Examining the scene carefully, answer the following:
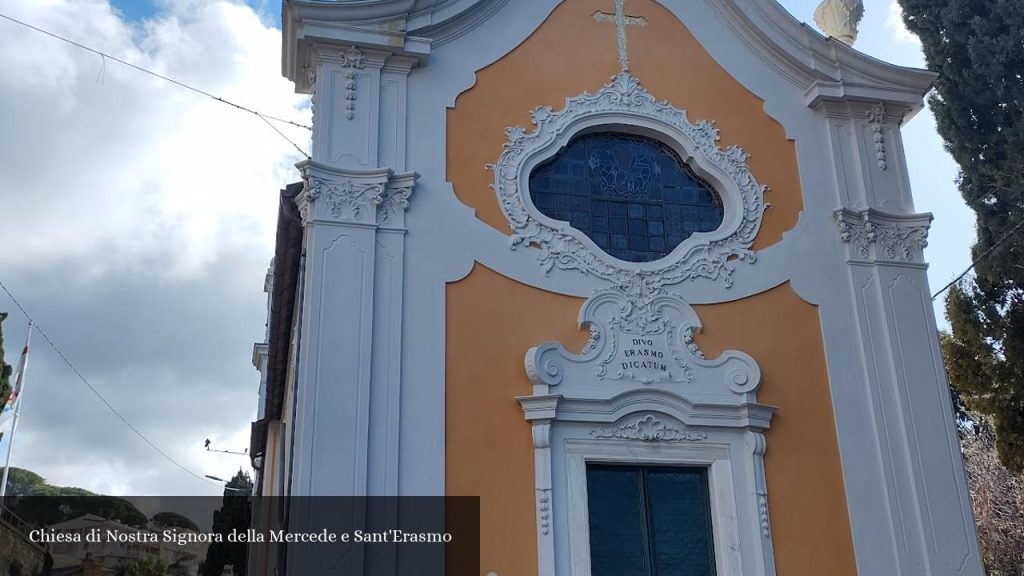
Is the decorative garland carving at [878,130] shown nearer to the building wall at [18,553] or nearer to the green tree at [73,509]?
the green tree at [73,509]

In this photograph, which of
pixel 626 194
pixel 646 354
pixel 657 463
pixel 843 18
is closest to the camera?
pixel 657 463

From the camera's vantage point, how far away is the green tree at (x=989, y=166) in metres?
13.4

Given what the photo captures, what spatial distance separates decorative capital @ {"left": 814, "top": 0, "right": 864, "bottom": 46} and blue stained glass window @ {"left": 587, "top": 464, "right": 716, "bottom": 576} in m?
5.58

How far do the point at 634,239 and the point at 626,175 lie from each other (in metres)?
0.74

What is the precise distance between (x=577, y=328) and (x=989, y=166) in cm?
737

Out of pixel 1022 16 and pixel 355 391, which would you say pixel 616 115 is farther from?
pixel 1022 16

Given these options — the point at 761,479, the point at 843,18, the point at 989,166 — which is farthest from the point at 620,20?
the point at 989,166

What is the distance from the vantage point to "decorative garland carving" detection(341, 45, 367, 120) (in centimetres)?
982

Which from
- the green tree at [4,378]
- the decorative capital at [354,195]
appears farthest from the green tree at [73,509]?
the decorative capital at [354,195]

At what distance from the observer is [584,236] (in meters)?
9.86

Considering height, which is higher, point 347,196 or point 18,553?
point 347,196

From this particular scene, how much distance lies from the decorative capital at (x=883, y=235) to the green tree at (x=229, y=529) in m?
16.7

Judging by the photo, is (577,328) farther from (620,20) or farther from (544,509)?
(620,20)

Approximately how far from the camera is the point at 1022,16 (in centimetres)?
1322
